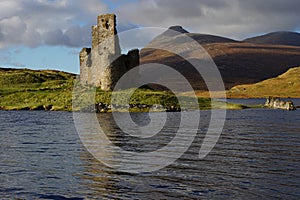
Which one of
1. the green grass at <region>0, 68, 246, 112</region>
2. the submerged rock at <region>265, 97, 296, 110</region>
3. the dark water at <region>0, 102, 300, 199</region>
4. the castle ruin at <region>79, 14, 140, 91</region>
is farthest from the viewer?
the submerged rock at <region>265, 97, 296, 110</region>

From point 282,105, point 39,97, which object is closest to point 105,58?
point 39,97

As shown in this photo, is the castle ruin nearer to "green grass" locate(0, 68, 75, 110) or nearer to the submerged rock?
"green grass" locate(0, 68, 75, 110)

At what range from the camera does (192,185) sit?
716 inches

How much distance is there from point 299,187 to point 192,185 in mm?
4776

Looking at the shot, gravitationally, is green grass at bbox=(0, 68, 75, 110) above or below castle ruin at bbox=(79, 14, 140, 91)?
Result: below

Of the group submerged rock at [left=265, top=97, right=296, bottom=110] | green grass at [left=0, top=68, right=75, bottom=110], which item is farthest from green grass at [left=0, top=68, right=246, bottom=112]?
submerged rock at [left=265, top=97, right=296, bottom=110]

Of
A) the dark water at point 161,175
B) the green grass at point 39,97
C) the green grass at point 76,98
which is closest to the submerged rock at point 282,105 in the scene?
the green grass at point 76,98

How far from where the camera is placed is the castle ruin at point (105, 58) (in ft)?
270

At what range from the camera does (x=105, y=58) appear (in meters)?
83.8

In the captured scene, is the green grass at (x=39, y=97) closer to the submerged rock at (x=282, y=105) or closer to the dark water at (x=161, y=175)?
the submerged rock at (x=282, y=105)

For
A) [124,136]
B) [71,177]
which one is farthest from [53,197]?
[124,136]

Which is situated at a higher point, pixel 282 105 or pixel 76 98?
pixel 76 98

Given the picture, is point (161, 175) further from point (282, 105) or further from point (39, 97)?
point (282, 105)

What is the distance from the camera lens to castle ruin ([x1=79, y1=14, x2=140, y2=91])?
82250 millimetres
